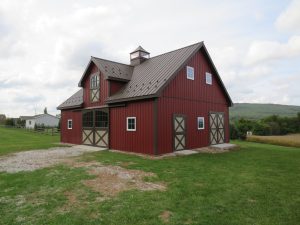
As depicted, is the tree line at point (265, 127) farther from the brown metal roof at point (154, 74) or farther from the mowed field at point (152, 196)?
the mowed field at point (152, 196)

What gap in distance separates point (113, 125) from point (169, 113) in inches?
169

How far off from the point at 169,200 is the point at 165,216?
3.29 feet

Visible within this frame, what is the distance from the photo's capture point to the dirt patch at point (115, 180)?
757cm

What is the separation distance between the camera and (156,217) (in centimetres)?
548

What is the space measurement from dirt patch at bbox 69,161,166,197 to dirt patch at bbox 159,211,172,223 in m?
1.84

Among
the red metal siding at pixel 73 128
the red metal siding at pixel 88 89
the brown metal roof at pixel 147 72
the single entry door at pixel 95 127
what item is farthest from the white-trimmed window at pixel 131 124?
the red metal siding at pixel 73 128

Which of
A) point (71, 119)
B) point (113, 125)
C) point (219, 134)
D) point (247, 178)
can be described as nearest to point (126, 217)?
point (247, 178)

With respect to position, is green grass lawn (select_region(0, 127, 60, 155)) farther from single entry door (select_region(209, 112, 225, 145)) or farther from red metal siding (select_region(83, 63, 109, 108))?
single entry door (select_region(209, 112, 225, 145))

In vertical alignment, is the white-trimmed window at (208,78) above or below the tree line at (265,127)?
above

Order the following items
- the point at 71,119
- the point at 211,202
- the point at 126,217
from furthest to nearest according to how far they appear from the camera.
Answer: the point at 71,119
the point at 211,202
the point at 126,217

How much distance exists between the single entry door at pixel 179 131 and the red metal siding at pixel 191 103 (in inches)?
13.8

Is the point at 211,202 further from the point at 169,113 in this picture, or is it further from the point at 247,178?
the point at 169,113

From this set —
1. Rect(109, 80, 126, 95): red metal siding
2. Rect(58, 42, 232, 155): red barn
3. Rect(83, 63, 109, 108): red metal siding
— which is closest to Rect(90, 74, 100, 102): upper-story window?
Rect(58, 42, 232, 155): red barn

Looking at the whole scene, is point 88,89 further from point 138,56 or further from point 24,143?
point 24,143
